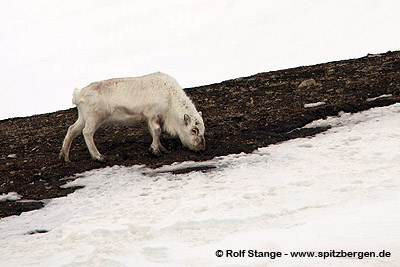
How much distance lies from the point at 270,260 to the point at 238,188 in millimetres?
3034

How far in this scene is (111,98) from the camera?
13141mm

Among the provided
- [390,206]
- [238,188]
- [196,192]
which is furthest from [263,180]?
[390,206]

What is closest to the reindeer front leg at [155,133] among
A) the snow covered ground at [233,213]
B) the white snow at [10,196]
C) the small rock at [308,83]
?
the snow covered ground at [233,213]

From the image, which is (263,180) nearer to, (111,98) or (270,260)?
(270,260)

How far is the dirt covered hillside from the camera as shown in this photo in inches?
495

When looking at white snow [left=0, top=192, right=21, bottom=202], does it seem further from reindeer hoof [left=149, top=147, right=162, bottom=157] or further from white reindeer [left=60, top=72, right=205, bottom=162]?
reindeer hoof [left=149, top=147, right=162, bottom=157]

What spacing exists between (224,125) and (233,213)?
695cm

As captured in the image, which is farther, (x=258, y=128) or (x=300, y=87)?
(x=300, y=87)

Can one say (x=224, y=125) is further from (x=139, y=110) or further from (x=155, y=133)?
(x=139, y=110)

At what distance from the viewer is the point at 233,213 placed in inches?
342

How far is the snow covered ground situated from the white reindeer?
3.89 ft

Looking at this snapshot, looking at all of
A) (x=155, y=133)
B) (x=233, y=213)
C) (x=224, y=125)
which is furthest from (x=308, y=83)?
(x=233, y=213)

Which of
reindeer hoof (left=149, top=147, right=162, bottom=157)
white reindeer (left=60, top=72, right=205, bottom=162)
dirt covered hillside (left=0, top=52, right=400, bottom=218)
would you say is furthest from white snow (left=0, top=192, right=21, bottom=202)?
reindeer hoof (left=149, top=147, right=162, bottom=157)

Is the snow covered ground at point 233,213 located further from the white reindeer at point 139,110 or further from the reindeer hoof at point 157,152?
the white reindeer at point 139,110
